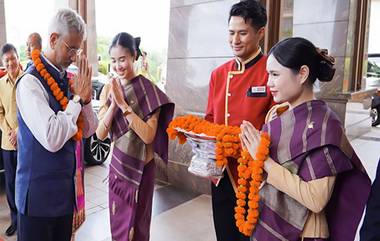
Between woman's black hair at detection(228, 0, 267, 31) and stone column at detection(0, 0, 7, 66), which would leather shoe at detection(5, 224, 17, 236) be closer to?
woman's black hair at detection(228, 0, 267, 31)

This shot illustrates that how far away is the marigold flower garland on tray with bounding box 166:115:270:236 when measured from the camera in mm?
1209

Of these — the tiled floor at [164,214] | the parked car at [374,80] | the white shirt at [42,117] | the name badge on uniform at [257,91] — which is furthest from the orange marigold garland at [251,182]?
the parked car at [374,80]

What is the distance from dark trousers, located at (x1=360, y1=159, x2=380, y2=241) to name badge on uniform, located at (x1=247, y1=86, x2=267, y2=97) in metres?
0.69

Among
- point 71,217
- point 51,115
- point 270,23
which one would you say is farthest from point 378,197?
point 270,23

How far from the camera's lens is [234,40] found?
5.21ft

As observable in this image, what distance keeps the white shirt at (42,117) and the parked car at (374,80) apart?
8591 mm

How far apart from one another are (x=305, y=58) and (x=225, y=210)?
855 mm

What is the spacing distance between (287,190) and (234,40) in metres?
0.76

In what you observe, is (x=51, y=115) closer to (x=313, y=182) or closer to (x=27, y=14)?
(x=313, y=182)

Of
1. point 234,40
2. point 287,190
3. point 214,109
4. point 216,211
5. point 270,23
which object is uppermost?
point 270,23

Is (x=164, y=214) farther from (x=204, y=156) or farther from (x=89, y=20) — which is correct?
(x=89, y=20)

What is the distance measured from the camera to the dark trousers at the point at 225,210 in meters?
1.65

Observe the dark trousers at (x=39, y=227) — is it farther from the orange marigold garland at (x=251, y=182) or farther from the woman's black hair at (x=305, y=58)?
the woman's black hair at (x=305, y=58)

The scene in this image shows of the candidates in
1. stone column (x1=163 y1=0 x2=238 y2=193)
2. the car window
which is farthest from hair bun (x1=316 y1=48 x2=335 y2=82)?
the car window
